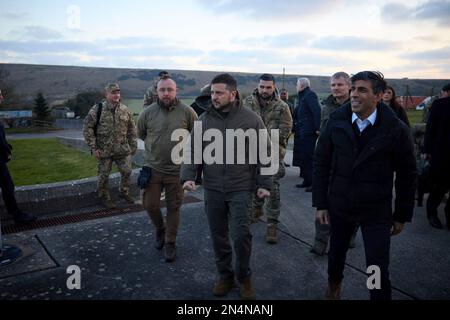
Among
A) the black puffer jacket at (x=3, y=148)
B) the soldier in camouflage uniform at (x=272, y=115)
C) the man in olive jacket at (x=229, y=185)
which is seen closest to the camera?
the man in olive jacket at (x=229, y=185)

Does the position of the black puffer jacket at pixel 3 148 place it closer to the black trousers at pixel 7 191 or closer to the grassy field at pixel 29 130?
the black trousers at pixel 7 191

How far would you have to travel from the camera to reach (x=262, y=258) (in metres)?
4.10

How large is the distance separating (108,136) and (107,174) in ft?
2.11

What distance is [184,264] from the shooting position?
3957 mm

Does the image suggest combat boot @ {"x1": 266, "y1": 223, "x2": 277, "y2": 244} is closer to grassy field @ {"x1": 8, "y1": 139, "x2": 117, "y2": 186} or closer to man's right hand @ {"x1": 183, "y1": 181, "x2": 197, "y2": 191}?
man's right hand @ {"x1": 183, "y1": 181, "x2": 197, "y2": 191}

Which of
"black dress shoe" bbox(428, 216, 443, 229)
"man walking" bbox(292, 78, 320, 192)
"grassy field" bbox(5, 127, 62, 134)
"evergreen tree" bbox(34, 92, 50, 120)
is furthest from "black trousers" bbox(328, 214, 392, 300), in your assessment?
"evergreen tree" bbox(34, 92, 50, 120)

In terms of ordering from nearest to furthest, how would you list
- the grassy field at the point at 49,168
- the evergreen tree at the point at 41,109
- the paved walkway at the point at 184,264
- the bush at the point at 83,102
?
the paved walkway at the point at 184,264, the grassy field at the point at 49,168, the evergreen tree at the point at 41,109, the bush at the point at 83,102

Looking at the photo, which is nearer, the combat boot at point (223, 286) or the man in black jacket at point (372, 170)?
the man in black jacket at point (372, 170)

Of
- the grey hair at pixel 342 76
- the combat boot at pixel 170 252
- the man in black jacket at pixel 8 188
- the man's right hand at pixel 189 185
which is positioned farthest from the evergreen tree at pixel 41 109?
the man's right hand at pixel 189 185

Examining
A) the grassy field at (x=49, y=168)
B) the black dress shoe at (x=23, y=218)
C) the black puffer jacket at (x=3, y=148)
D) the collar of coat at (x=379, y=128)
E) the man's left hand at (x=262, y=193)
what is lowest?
the grassy field at (x=49, y=168)

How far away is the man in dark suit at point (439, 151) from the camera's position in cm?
498

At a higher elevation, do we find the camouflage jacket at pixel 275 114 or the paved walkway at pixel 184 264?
the camouflage jacket at pixel 275 114

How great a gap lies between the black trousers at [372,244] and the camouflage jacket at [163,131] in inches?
81.2
